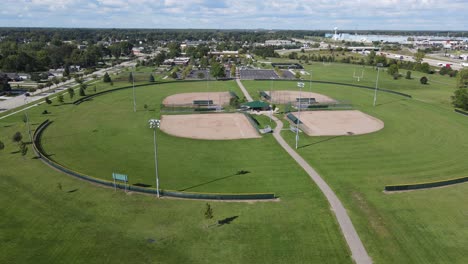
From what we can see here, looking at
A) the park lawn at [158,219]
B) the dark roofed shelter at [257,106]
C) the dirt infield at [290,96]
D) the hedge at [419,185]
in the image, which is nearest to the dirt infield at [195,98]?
the dark roofed shelter at [257,106]

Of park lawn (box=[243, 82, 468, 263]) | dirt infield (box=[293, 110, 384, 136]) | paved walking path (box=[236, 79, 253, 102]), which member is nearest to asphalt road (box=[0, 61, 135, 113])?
paved walking path (box=[236, 79, 253, 102])

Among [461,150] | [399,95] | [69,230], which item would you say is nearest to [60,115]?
[69,230]

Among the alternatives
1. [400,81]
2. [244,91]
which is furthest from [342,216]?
[400,81]

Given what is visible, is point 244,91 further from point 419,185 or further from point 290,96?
point 419,185

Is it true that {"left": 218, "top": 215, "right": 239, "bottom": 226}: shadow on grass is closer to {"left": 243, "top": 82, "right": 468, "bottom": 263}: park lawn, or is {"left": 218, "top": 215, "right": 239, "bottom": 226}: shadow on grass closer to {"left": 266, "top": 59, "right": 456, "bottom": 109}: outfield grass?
{"left": 243, "top": 82, "right": 468, "bottom": 263}: park lawn

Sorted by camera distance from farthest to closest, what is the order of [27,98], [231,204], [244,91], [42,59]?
[42,59] → [244,91] → [27,98] → [231,204]

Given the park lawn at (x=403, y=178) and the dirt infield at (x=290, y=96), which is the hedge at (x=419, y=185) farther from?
the dirt infield at (x=290, y=96)

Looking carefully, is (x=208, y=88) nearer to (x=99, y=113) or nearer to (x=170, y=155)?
(x=99, y=113)
